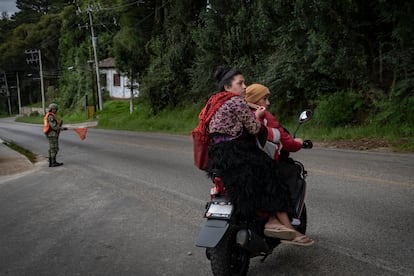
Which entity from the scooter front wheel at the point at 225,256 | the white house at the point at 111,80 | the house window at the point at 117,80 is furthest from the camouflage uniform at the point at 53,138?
the house window at the point at 117,80

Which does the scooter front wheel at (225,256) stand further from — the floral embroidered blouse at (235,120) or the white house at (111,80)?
the white house at (111,80)

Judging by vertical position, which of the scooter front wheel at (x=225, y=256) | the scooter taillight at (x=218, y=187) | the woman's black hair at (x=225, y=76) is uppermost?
the woman's black hair at (x=225, y=76)

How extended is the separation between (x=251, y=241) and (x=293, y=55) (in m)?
15.0

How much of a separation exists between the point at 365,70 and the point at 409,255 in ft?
42.7

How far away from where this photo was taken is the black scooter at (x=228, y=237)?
387cm

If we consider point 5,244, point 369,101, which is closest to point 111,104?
point 369,101

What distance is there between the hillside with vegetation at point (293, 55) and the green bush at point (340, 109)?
0.12ft

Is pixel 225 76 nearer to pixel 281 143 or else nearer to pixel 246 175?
pixel 281 143

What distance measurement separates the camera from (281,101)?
20.0m

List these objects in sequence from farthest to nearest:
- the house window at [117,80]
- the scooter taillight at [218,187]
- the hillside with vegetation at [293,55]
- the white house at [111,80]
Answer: the house window at [117,80] → the white house at [111,80] → the hillside with vegetation at [293,55] → the scooter taillight at [218,187]

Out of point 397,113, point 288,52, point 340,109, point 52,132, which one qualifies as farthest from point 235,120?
point 288,52

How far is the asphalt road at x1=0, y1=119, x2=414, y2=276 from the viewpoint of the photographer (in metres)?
4.70

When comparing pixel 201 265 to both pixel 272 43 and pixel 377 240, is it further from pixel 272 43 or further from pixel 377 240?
pixel 272 43

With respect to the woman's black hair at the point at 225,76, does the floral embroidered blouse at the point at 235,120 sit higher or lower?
lower
